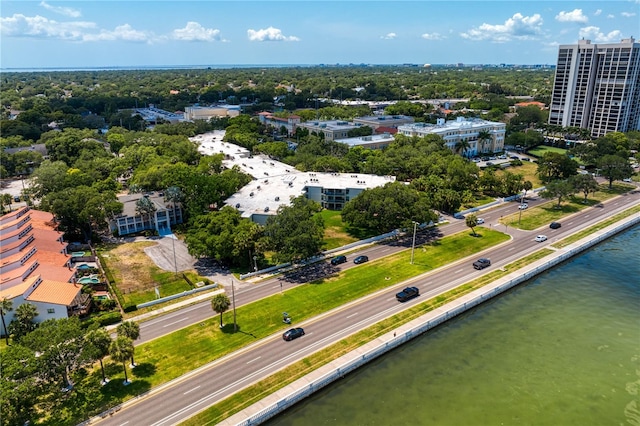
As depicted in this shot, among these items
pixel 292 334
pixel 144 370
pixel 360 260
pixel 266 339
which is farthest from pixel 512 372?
pixel 144 370

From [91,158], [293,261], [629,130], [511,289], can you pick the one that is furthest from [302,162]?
[629,130]

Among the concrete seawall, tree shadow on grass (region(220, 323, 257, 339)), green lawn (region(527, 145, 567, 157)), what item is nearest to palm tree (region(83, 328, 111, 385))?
tree shadow on grass (region(220, 323, 257, 339))

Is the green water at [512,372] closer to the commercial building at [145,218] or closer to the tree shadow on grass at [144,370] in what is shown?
the tree shadow on grass at [144,370]

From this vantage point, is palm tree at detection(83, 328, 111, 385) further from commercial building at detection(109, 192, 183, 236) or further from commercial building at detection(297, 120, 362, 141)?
commercial building at detection(297, 120, 362, 141)

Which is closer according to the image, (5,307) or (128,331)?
(128,331)

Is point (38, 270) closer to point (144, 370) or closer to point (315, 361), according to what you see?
point (144, 370)

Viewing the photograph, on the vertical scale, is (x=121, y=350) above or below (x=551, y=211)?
above

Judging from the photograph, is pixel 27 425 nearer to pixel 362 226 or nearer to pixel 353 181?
pixel 362 226

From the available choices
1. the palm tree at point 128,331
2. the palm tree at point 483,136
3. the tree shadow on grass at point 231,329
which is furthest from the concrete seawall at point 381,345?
the palm tree at point 483,136
